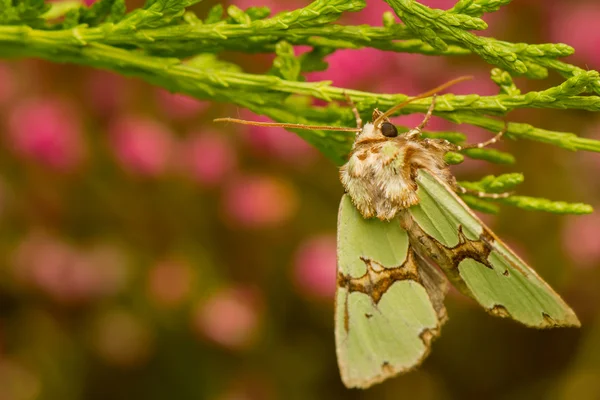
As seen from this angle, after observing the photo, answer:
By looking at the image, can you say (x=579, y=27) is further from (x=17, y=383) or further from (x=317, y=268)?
(x=17, y=383)

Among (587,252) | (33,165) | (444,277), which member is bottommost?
(587,252)

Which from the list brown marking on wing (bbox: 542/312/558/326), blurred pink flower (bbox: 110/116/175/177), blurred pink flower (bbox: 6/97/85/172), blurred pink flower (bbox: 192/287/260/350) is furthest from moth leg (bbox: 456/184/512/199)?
blurred pink flower (bbox: 6/97/85/172)

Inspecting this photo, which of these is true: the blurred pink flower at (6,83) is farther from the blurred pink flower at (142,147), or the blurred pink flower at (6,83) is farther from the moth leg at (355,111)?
the moth leg at (355,111)

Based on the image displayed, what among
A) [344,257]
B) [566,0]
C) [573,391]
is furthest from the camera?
[566,0]

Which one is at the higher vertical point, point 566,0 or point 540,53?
point 540,53

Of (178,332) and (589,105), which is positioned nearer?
(589,105)

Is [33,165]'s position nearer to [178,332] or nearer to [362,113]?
[178,332]

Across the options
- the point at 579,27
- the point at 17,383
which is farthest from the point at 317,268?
the point at 579,27

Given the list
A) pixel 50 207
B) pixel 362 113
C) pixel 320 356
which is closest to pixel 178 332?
pixel 320 356
